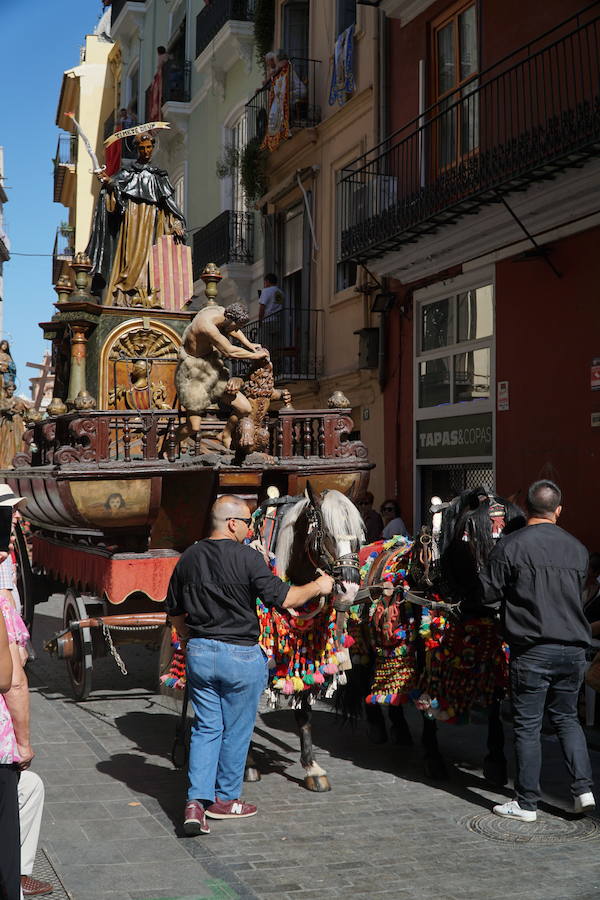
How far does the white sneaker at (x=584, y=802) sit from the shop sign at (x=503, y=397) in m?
6.93

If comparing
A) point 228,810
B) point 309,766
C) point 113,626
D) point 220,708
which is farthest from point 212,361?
point 228,810

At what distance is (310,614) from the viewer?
19.5ft

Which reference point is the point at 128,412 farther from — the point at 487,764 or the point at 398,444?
the point at 398,444

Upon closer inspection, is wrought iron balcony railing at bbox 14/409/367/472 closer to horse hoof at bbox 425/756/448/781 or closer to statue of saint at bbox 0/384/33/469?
horse hoof at bbox 425/756/448/781

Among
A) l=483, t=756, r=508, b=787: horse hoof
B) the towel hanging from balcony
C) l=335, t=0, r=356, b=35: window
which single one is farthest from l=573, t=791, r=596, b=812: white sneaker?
l=335, t=0, r=356, b=35: window

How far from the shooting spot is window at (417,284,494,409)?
501 inches

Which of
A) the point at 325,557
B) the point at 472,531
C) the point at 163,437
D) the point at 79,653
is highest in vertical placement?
the point at 163,437

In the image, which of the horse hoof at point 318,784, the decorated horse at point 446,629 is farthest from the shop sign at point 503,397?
the horse hoof at point 318,784

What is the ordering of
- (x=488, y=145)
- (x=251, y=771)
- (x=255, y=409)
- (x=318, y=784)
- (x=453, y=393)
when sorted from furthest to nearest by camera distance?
1. (x=453, y=393)
2. (x=488, y=145)
3. (x=255, y=409)
4. (x=251, y=771)
5. (x=318, y=784)

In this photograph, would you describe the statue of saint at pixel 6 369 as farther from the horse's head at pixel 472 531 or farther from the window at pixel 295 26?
the horse's head at pixel 472 531

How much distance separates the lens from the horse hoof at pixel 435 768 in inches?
249

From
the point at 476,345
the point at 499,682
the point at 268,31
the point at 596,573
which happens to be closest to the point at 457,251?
the point at 476,345

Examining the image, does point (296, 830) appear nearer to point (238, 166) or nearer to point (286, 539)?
point (286, 539)

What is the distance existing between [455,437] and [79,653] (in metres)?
6.34
